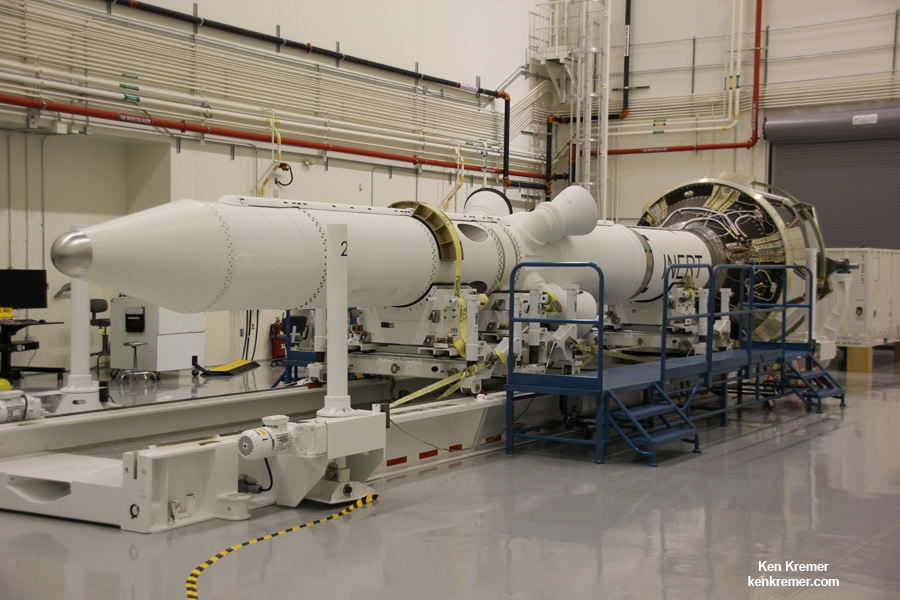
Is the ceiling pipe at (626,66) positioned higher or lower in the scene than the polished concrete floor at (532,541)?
higher

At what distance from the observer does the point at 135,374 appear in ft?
33.5

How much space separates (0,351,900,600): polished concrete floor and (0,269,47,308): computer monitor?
17.0ft

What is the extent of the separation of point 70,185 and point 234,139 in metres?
2.04

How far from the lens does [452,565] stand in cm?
413

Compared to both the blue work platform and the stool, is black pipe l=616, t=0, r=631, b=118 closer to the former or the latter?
the blue work platform

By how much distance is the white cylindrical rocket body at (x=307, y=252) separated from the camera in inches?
190

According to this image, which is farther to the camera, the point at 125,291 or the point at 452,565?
the point at 125,291

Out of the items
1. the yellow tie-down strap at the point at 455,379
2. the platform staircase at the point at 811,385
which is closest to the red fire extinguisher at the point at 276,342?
the yellow tie-down strap at the point at 455,379

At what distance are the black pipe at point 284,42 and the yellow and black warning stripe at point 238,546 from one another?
25.1 ft

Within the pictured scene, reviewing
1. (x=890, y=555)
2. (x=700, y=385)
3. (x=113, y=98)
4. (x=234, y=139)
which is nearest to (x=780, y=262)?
(x=700, y=385)

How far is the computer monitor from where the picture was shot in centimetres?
934

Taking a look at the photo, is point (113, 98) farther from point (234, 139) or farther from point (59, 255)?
point (59, 255)

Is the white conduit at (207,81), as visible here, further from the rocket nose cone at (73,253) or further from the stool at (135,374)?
the rocket nose cone at (73,253)

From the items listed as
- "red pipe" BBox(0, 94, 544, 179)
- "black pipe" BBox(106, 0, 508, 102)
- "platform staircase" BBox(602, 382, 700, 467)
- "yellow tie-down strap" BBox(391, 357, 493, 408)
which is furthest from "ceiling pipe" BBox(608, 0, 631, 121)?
"yellow tie-down strap" BBox(391, 357, 493, 408)
